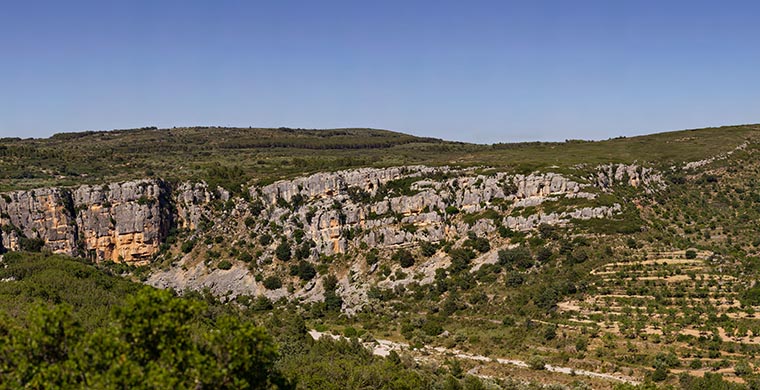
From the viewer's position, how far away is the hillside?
5812 centimetres

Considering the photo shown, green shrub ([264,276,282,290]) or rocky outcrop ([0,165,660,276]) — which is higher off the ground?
rocky outcrop ([0,165,660,276])

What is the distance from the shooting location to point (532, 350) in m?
60.3

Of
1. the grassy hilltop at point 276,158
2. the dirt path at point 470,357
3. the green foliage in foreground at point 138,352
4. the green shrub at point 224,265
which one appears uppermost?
the grassy hilltop at point 276,158

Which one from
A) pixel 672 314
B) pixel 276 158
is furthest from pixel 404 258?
pixel 276 158

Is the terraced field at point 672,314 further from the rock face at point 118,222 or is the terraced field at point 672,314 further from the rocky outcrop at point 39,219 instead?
the rocky outcrop at point 39,219

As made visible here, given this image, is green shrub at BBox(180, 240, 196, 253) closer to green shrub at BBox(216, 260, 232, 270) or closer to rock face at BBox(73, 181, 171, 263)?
rock face at BBox(73, 181, 171, 263)

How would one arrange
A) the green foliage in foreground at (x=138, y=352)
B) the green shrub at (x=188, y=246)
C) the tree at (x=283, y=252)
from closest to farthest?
the green foliage in foreground at (x=138, y=352) < the tree at (x=283, y=252) < the green shrub at (x=188, y=246)

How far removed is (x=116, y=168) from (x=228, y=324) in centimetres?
11229

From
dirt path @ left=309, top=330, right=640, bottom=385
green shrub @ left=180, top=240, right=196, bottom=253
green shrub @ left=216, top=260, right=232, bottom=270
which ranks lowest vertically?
dirt path @ left=309, top=330, right=640, bottom=385

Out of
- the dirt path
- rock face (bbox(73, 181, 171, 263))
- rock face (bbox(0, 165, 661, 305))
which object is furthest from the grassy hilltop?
the dirt path

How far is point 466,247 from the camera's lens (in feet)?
289

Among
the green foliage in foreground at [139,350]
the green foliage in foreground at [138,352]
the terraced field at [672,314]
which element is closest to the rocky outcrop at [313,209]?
the terraced field at [672,314]

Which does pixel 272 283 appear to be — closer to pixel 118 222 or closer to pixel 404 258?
pixel 404 258

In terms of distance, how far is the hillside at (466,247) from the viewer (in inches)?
2288
